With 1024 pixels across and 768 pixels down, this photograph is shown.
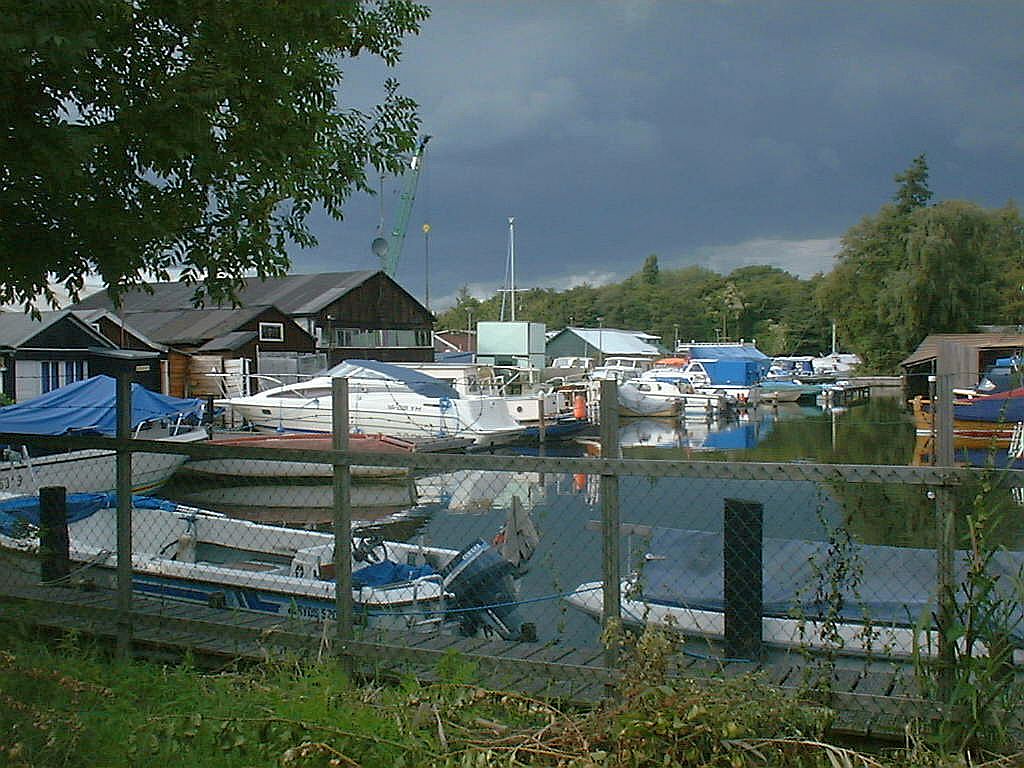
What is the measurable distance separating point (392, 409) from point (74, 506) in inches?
746

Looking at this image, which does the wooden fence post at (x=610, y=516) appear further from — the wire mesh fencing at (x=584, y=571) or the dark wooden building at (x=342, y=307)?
the dark wooden building at (x=342, y=307)

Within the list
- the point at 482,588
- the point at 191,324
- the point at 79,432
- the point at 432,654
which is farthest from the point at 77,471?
the point at 191,324

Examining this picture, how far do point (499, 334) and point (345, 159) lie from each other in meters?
65.1

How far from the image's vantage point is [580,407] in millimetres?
44719

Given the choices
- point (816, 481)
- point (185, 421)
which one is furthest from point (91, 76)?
point (185, 421)

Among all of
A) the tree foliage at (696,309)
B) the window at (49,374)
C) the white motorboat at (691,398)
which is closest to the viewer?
the window at (49,374)

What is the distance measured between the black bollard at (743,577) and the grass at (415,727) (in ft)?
4.58

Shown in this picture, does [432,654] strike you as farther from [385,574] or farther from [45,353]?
[45,353]

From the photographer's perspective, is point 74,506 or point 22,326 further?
point 22,326

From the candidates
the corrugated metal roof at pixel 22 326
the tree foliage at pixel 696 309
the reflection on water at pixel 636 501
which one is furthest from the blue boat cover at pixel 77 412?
the tree foliage at pixel 696 309

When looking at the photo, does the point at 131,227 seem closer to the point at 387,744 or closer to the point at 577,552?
the point at 387,744

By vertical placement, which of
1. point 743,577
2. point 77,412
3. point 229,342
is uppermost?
point 229,342

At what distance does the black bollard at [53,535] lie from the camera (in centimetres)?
879

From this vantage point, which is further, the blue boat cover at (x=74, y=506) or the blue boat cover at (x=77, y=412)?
the blue boat cover at (x=77, y=412)
